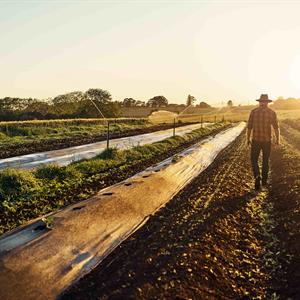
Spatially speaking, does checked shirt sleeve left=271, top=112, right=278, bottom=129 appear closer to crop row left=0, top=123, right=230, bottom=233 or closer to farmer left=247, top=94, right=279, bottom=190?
farmer left=247, top=94, right=279, bottom=190

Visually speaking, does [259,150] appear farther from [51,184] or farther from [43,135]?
[43,135]

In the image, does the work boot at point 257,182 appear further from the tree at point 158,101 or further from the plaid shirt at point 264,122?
the tree at point 158,101

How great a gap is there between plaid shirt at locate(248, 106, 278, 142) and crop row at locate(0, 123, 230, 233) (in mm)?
3961

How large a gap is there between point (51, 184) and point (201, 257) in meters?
5.51

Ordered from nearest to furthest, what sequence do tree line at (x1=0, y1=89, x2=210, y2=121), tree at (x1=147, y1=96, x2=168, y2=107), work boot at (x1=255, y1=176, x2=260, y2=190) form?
work boot at (x1=255, y1=176, x2=260, y2=190) → tree line at (x1=0, y1=89, x2=210, y2=121) → tree at (x1=147, y1=96, x2=168, y2=107)

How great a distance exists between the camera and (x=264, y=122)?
10562mm

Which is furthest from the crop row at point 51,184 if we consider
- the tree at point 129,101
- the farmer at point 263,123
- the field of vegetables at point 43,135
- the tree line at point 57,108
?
the tree at point 129,101

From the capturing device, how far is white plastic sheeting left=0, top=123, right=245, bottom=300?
16.6ft

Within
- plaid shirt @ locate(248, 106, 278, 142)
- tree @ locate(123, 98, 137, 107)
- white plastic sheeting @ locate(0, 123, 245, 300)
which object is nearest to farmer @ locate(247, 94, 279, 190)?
plaid shirt @ locate(248, 106, 278, 142)

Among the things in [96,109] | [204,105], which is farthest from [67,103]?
[204,105]

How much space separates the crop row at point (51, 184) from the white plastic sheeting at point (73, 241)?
0.73 m

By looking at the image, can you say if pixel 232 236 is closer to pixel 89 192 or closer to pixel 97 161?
pixel 89 192

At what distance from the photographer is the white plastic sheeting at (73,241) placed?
506 cm

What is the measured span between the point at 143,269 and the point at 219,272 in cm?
103
